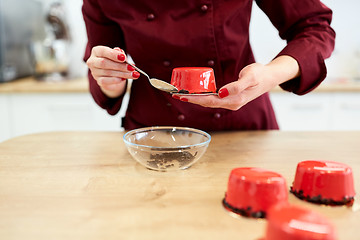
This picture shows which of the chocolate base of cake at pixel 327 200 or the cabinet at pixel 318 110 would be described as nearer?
the chocolate base of cake at pixel 327 200

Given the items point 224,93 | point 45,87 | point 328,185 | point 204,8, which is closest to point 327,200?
point 328,185

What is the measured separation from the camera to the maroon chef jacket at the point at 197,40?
38.7 inches

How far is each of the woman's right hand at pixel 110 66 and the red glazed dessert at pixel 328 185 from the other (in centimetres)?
43

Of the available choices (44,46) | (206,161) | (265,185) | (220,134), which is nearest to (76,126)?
(44,46)

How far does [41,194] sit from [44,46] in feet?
5.60

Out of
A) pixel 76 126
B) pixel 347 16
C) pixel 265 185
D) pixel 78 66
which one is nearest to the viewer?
pixel 265 185

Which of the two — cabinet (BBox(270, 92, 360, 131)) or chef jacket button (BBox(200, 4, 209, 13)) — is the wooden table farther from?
cabinet (BBox(270, 92, 360, 131))

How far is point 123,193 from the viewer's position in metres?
0.62

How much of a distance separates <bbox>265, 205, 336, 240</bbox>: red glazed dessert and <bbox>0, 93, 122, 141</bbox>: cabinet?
167 centimetres

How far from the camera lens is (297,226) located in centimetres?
38

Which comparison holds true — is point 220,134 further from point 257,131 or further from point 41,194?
point 41,194

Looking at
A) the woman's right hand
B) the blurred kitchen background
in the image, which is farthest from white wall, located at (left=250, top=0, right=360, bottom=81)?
the woman's right hand

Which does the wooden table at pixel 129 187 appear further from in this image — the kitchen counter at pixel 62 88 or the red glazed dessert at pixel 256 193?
the kitchen counter at pixel 62 88

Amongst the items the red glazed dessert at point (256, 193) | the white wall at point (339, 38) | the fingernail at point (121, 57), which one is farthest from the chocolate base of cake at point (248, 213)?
the white wall at point (339, 38)
